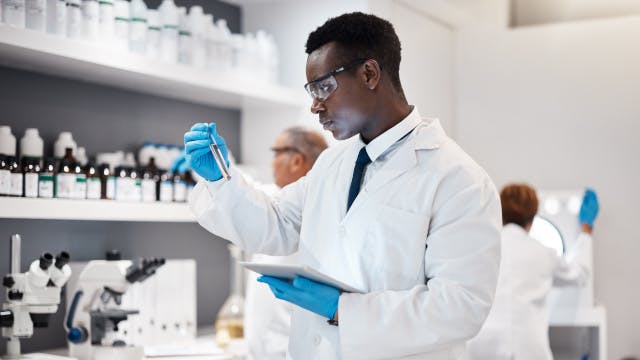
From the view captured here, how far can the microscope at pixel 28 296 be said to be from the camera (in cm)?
252

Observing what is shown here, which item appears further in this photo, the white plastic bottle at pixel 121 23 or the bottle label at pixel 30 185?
the white plastic bottle at pixel 121 23

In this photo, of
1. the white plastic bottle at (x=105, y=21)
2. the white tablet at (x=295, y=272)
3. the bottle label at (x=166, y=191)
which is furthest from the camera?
the bottle label at (x=166, y=191)

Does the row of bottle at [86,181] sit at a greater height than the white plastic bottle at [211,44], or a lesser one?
lesser

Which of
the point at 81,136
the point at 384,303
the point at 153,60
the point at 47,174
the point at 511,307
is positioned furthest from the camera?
the point at 511,307

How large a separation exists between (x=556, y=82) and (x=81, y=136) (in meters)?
2.32

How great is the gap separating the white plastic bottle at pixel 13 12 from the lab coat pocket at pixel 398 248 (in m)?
1.33

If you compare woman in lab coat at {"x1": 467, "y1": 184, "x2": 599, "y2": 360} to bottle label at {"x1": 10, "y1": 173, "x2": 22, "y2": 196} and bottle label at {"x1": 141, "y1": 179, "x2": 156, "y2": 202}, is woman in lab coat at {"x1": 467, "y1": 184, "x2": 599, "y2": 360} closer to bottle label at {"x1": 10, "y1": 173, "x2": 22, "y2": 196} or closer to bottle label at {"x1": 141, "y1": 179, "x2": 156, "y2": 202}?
bottle label at {"x1": 141, "y1": 179, "x2": 156, "y2": 202}

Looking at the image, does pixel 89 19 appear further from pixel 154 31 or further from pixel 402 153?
pixel 402 153

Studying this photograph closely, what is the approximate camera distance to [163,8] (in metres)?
3.06

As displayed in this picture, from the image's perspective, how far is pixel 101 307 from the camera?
279 cm

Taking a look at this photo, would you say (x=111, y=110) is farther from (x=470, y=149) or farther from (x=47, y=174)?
(x=470, y=149)

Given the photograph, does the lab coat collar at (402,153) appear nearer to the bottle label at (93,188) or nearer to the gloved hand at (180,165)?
the bottle label at (93,188)

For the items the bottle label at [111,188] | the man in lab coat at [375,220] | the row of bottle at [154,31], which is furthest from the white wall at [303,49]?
the man in lab coat at [375,220]

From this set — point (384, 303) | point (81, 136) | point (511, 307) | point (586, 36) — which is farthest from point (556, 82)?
point (384, 303)
